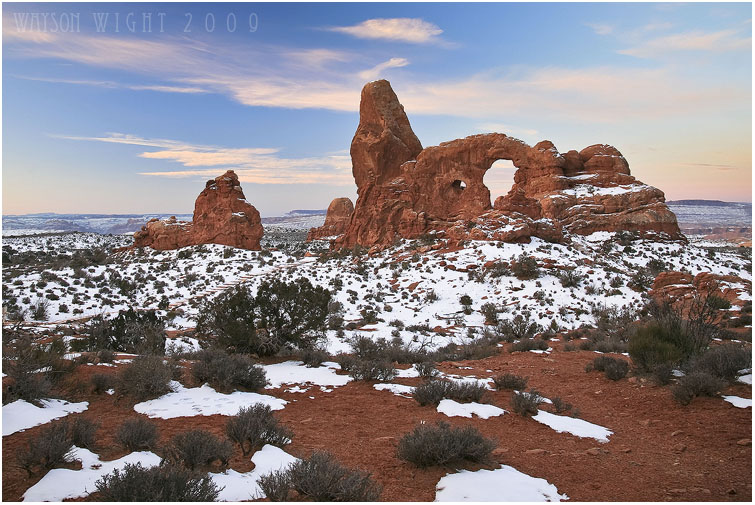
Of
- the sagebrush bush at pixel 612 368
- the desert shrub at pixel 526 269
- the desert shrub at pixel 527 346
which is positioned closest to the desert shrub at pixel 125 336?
the desert shrub at pixel 527 346

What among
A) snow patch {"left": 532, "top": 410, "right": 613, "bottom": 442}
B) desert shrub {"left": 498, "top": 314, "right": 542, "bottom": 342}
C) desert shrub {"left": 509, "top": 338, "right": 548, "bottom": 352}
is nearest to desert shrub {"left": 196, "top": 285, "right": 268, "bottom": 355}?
snow patch {"left": 532, "top": 410, "right": 613, "bottom": 442}

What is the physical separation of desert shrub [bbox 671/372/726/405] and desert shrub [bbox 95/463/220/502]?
7.08 m

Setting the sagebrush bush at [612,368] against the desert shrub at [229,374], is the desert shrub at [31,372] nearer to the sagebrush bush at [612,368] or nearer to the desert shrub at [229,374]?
the desert shrub at [229,374]

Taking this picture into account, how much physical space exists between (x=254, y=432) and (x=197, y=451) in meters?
0.88

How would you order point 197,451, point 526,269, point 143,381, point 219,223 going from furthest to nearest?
point 219,223, point 526,269, point 143,381, point 197,451

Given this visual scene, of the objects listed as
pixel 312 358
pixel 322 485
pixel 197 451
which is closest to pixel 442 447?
pixel 322 485

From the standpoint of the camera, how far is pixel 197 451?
4.11 meters

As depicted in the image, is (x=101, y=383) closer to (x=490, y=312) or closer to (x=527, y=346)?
(x=527, y=346)

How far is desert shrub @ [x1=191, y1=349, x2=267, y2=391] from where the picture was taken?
7.33 meters

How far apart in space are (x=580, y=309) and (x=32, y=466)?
1890 centimetres

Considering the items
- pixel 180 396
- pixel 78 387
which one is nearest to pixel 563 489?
pixel 180 396

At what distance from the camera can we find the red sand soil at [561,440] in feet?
14.2

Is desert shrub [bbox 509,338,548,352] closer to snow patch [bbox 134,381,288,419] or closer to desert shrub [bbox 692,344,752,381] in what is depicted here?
desert shrub [bbox 692,344,752,381]

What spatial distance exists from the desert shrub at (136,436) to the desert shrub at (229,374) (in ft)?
8.25
